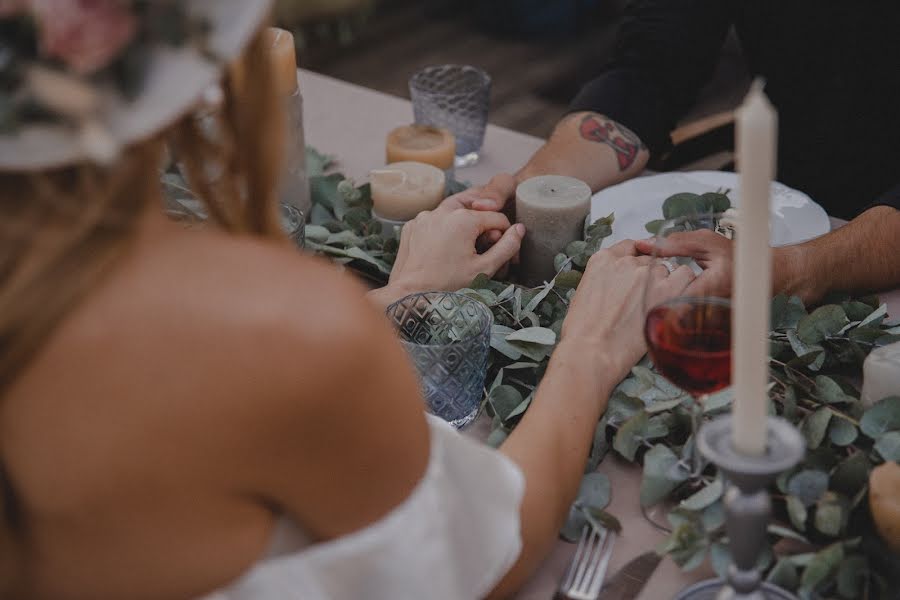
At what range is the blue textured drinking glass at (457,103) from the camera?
5.03 ft

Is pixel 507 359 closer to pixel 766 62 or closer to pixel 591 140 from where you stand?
pixel 591 140

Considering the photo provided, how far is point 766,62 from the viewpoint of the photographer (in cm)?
176

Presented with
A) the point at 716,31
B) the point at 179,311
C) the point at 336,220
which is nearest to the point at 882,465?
the point at 179,311

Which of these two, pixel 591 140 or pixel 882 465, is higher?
pixel 882 465

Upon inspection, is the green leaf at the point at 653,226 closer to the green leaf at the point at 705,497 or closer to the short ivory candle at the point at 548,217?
the short ivory candle at the point at 548,217

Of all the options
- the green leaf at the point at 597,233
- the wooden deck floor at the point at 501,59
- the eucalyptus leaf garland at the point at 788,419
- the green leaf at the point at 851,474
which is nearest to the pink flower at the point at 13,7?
the eucalyptus leaf garland at the point at 788,419

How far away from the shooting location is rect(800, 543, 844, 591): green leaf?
2.51ft

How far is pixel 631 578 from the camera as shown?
2.69 ft

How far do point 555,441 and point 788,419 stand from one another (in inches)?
9.3

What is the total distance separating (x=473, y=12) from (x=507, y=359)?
4029mm

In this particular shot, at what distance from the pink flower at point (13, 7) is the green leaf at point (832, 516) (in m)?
0.69

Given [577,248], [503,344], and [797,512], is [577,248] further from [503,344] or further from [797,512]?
[797,512]

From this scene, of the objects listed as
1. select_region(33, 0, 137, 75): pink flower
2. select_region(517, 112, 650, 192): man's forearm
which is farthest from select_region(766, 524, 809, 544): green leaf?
select_region(517, 112, 650, 192): man's forearm

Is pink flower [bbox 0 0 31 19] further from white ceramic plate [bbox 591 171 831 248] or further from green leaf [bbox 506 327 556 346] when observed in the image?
white ceramic plate [bbox 591 171 831 248]
